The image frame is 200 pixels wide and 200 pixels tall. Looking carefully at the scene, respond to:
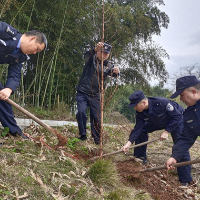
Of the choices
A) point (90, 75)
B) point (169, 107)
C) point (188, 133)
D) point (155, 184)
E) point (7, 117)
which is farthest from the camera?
point (90, 75)

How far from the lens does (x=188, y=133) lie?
2986mm

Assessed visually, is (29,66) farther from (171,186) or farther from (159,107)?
(171,186)

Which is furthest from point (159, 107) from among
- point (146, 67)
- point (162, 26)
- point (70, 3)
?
point (162, 26)

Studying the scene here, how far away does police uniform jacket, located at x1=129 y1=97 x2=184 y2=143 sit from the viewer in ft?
12.5

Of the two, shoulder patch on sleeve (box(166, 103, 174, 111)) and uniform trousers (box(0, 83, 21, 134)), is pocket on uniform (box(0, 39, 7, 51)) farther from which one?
shoulder patch on sleeve (box(166, 103, 174, 111))

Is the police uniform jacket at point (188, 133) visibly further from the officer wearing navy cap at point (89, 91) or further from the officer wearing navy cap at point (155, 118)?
the officer wearing navy cap at point (89, 91)

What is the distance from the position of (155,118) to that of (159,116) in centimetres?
8

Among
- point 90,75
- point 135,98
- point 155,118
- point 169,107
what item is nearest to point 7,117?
point 90,75

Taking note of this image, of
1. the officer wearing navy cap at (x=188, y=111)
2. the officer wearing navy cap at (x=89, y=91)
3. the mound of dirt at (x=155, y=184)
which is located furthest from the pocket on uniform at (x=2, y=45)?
the mound of dirt at (x=155, y=184)

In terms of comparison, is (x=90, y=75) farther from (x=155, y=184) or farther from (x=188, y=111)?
(x=155, y=184)

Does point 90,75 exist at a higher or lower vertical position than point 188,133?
higher

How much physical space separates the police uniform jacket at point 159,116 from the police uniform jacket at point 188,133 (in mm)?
727

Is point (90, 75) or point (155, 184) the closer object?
point (155, 184)

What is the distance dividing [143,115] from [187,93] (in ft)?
4.39
